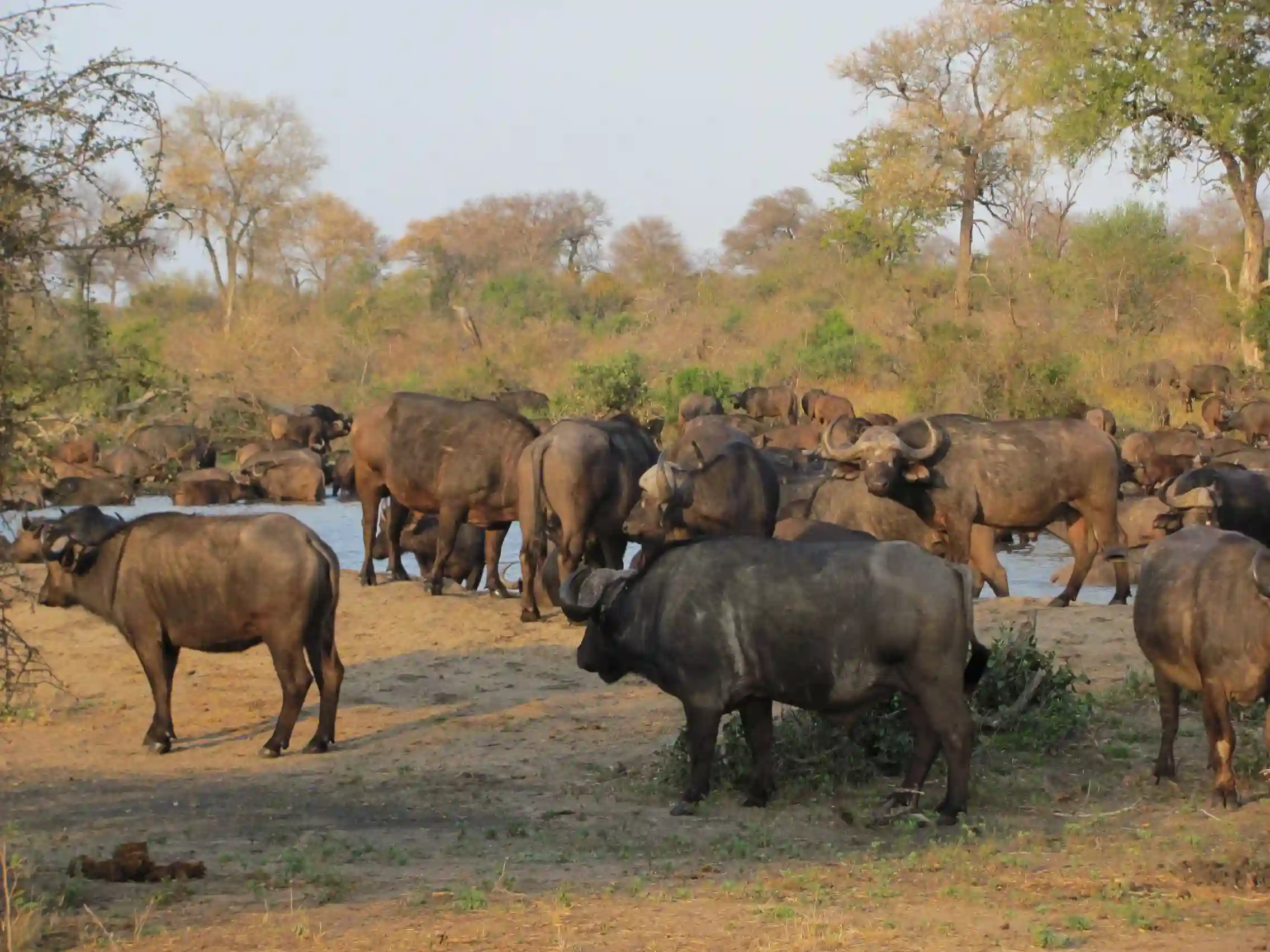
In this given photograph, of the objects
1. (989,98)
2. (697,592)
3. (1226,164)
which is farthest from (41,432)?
(989,98)

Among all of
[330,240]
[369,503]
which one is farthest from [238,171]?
[369,503]

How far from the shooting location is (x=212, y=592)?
9992 millimetres

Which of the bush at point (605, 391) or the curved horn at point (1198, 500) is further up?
the bush at point (605, 391)

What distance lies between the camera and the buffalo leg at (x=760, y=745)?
8430mm

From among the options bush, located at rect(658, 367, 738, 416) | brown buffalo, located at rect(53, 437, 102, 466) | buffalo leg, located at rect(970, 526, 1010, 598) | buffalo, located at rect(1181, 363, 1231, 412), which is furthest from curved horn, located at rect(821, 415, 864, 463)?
buffalo, located at rect(1181, 363, 1231, 412)

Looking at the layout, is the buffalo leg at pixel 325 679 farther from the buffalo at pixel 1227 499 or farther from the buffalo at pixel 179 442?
the buffalo at pixel 179 442

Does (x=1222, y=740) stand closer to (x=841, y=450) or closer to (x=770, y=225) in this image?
(x=841, y=450)

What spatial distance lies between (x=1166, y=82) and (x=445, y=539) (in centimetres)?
2211

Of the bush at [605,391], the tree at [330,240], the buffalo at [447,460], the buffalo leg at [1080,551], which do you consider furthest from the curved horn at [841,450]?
the tree at [330,240]

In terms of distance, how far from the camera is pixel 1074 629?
12250 millimetres

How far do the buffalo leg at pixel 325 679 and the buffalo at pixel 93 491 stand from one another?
644 inches

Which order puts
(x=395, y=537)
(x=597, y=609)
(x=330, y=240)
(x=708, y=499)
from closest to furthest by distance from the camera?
(x=597, y=609)
(x=708, y=499)
(x=395, y=537)
(x=330, y=240)

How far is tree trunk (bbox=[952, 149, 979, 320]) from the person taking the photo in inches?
1832

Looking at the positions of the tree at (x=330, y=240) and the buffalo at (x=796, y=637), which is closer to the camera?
the buffalo at (x=796, y=637)
